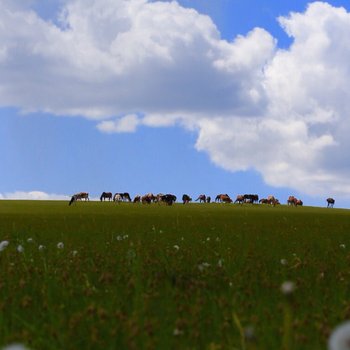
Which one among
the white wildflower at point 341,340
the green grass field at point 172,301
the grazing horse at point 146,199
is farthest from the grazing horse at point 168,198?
the white wildflower at point 341,340

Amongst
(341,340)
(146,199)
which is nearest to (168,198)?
(146,199)

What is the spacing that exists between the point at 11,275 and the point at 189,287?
136 inches

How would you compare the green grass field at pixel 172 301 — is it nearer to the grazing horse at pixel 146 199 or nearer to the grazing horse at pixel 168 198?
the grazing horse at pixel 168 198

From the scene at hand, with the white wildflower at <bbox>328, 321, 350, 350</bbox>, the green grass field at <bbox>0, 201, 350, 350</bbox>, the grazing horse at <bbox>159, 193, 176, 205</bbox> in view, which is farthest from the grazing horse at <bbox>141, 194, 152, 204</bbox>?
the white wildflower at <bbox>328, 321, 350, 350</bbox>

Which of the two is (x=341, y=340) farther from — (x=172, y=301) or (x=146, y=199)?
(x=146, y=199)

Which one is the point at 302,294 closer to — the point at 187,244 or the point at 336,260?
the point at 336,260

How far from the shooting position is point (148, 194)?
317ft

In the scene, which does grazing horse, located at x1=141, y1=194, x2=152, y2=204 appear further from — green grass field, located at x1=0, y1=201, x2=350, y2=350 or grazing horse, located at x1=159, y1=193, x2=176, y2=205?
green grass field, located at x1=0, y1=201, x2=350, y2=350

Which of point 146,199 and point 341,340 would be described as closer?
point 341,340

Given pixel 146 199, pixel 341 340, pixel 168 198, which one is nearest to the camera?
pixel 341 340

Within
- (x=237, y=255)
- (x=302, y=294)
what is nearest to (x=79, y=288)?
(x=302, y=294)

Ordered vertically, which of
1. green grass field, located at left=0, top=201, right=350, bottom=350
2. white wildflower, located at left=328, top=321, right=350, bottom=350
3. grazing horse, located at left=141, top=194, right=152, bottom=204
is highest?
grazing horse, located at left=141, top=194, right=152, bottom=204

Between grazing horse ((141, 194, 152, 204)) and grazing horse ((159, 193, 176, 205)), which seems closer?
grazing horse ((159, 193, 176, 205))

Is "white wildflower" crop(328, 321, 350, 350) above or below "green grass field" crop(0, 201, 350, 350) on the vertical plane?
above
